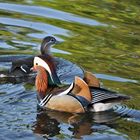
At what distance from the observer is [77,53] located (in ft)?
49.5

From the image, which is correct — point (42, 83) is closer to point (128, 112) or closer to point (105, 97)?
point (105, 97)

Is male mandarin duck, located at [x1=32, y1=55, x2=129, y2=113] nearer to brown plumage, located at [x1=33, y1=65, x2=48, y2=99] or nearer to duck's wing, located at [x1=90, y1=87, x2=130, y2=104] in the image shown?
duck's wing, located at [x1=90, y1=87, x2=130, y2=104]

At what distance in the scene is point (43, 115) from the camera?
1136 centimetres

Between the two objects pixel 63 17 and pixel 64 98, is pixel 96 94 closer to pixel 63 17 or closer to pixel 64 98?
pixel 64 98

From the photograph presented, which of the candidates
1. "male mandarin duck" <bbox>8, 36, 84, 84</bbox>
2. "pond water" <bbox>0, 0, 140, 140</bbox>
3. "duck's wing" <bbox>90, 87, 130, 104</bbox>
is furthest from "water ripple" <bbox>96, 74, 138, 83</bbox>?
"duck's wing" <bbox>90, 87, 130, 104</bbox>

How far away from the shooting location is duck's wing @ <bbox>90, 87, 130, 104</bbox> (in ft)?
36.7

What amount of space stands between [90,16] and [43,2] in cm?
160

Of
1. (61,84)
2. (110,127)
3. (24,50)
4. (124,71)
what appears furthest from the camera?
(24,50)

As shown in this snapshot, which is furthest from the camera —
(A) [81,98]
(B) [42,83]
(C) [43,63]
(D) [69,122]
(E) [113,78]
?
(E) [113,78]

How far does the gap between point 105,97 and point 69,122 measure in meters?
0.69

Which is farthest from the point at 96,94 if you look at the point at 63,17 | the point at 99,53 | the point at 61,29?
the point at 63,17

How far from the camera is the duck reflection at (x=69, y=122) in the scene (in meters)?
10.6

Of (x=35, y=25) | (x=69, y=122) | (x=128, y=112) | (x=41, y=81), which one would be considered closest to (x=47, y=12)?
(x=35, y=25)

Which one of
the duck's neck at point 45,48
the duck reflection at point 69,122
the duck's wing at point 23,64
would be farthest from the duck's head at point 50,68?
the duck's neck at point 45,48
